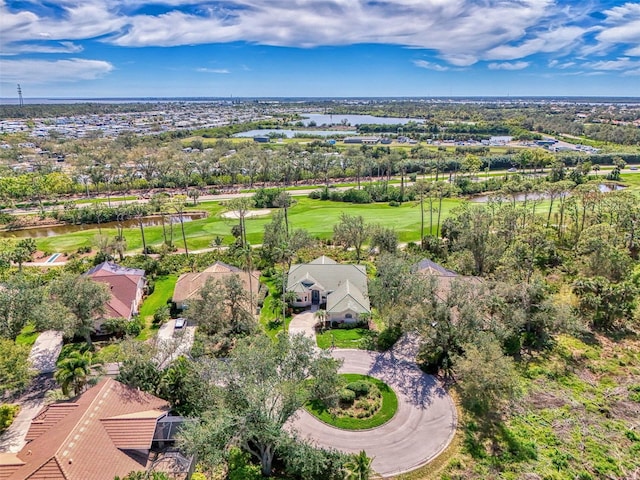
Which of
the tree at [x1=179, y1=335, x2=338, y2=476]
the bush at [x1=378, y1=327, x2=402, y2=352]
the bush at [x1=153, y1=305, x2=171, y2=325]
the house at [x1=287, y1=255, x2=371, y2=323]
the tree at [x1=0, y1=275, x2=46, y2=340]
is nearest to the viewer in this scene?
the tree at [x1=179, y1=335, x2=338, y2=476]

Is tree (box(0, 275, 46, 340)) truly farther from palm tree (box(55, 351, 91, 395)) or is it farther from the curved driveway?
the curved driveway

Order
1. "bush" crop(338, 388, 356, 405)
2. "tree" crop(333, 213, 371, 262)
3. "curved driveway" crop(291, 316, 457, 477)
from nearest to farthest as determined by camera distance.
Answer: "curved driveway" crop(291, 316, 457, 477), "bush" crop(338, 388, 356, 405), "tree" crop(333, 213, 371, 262)

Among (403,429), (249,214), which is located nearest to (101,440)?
(403,429)

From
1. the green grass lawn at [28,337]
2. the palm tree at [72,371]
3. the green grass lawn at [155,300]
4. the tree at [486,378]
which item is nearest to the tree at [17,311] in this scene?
the green grass lawn at [28,337]

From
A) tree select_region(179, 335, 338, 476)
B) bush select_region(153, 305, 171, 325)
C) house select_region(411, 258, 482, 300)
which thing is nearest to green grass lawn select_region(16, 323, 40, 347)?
bush select_region(153, 305, 171, 325)

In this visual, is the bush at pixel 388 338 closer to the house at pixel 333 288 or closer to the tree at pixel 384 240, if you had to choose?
the house at pixel 333 288

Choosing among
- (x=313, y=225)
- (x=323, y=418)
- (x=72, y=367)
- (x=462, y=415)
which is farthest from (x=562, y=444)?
(x=313, y=225)

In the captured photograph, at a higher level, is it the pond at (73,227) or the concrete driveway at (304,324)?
the pond at (73,227)
